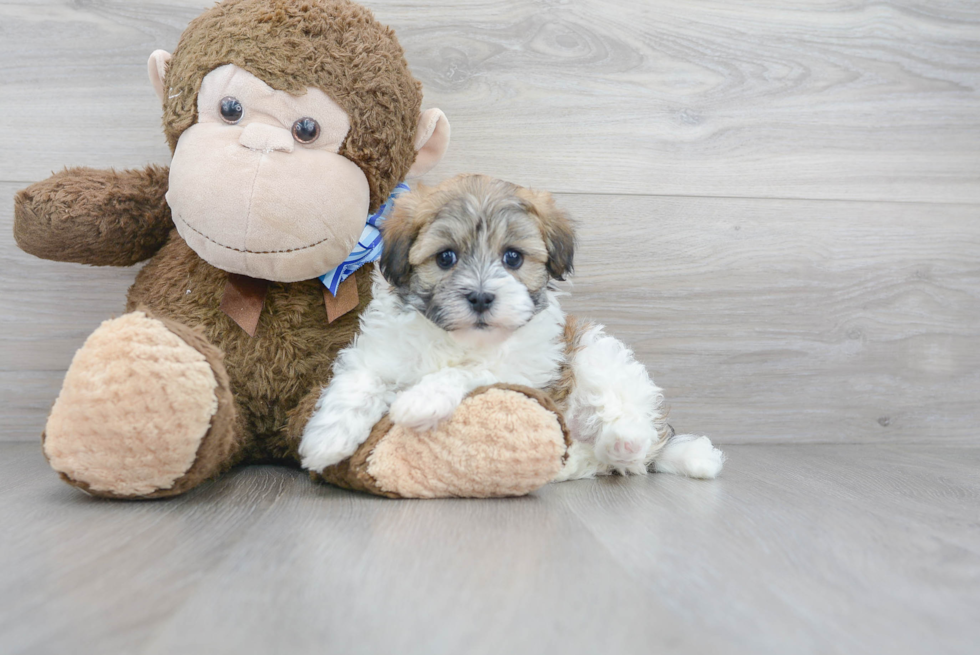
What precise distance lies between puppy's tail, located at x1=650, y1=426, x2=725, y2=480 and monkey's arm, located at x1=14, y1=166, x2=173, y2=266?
1.21 meters

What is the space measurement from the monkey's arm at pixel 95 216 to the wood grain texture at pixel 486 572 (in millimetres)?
473

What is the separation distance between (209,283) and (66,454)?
1.65 feet

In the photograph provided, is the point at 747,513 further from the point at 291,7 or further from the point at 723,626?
the point at 291,7

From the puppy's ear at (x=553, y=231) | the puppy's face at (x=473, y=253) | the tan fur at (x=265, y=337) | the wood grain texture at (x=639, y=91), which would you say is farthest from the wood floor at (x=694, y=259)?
the puppy's ear at (x=553, y=231)

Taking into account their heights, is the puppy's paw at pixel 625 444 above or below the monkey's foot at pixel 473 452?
below

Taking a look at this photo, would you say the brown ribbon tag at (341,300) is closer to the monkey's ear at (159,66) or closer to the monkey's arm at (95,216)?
the monkey's arm at (95,216)

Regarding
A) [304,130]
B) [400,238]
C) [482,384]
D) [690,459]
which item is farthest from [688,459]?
[304,130]

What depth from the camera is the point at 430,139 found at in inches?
66.7

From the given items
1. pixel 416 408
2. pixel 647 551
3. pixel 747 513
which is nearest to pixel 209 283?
pixel 416 408

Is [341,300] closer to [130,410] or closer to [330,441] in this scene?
[330,441]

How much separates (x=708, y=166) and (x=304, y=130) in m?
1.13

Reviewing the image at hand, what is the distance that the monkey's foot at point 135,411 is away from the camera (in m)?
1.16

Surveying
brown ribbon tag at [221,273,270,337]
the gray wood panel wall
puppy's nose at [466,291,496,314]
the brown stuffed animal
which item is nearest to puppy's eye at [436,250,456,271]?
puppy's nose at [466,291,496,314]

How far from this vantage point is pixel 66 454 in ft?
3.90
